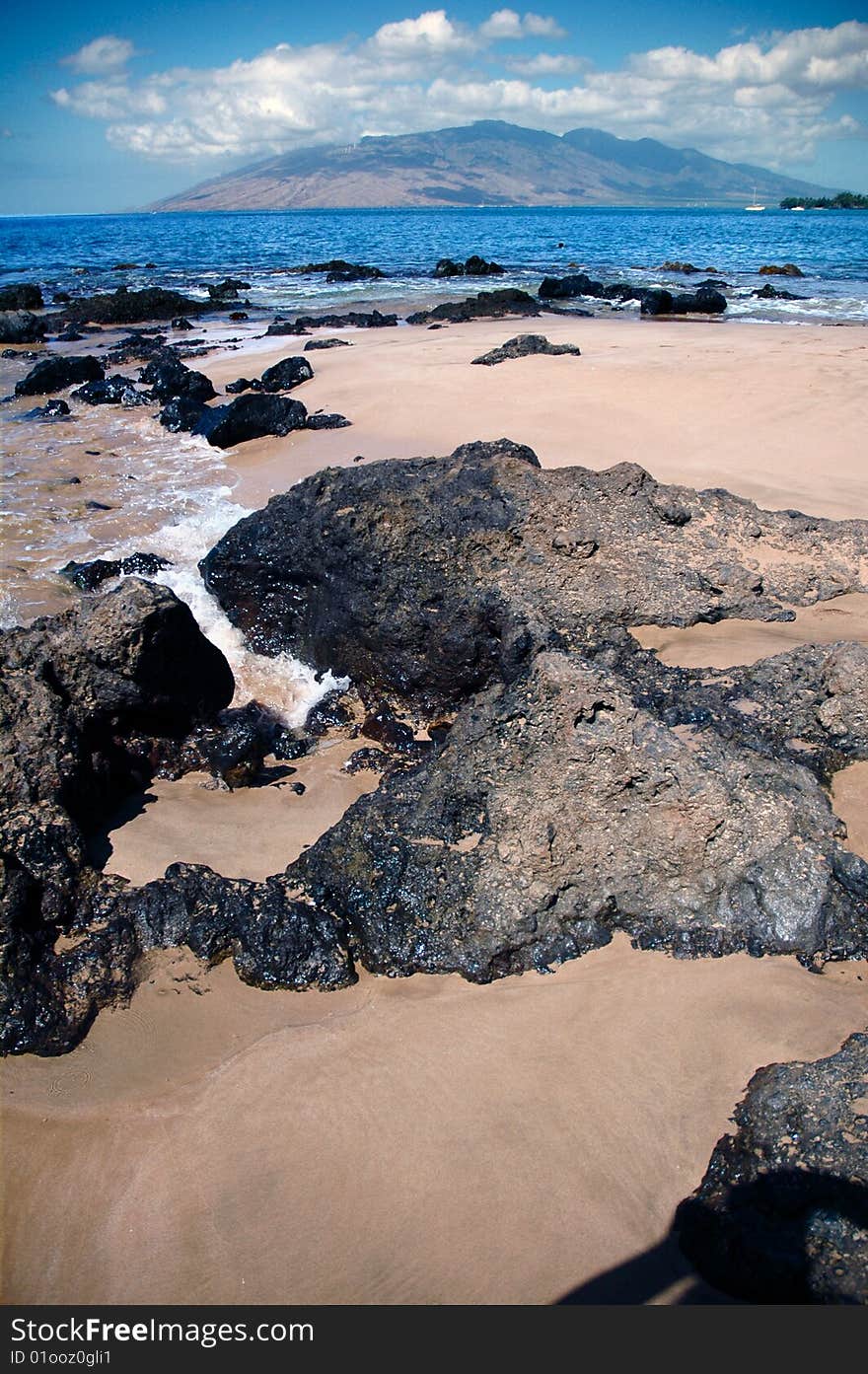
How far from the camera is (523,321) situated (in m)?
18.9

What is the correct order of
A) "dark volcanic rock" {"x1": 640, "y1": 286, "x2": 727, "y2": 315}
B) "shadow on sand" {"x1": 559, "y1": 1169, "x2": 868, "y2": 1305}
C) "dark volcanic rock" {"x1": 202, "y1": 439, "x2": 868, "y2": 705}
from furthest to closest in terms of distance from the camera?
"dark volcanic rock" {"x1": 640, "y1": 286, "x2": 727, "y2": 315} → "dark volcanic rock" {"x1": 202, "y1": 439, "x2": 868, "y2": 705} → "shadow on sand" {"x1": 559, "y1": 1169, "x2": 868, "y2": 1305}

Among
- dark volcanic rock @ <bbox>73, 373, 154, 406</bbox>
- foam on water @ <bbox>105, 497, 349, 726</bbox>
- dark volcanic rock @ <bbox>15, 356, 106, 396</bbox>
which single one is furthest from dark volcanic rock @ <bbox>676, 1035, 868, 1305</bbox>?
→ dark volcanic rock @ <bbox>15, 356, 106, 396</bbox>

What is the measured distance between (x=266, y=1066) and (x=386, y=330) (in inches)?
726

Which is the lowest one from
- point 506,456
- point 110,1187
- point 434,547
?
point 110,1187

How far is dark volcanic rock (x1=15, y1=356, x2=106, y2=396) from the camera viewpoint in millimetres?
14695

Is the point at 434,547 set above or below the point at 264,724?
above

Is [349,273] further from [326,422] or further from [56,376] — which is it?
[326,422]

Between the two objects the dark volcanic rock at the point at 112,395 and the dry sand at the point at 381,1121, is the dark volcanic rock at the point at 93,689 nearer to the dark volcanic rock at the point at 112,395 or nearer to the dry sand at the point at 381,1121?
the dry sand at the point at 381,1121

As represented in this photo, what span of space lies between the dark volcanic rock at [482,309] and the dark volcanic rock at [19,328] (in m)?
9.21

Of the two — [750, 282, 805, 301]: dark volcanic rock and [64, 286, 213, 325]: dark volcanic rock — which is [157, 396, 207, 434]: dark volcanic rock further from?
[750, 282, 805, 301]: dark volcanic rock

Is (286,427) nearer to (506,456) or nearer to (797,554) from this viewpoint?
(506,456)

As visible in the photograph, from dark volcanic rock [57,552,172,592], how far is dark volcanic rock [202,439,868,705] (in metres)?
1.62
